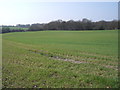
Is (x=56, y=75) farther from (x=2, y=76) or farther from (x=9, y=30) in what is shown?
(x=9, y=30)

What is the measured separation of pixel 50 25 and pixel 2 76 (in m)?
95.6

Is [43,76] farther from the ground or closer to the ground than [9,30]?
closer to the ground

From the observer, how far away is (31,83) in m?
5.37

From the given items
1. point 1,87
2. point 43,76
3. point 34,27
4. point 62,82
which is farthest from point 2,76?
point 34,27

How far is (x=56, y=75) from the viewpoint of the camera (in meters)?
6.30

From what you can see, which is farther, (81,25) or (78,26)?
(78,26)

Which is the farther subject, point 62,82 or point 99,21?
point 99,21

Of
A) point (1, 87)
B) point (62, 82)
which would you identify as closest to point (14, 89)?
point (1, 87)

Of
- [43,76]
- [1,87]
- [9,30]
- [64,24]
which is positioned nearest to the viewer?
[1,87]

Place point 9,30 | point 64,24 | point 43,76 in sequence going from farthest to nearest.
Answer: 1. point 64,24
2. point 9,30
3. point 43,76

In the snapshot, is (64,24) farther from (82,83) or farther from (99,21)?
(82,83)

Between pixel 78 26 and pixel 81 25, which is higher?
pixel 81 25

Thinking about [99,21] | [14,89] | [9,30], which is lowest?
[14,89]

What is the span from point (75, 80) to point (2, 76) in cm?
373
